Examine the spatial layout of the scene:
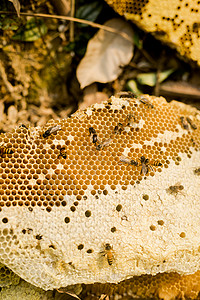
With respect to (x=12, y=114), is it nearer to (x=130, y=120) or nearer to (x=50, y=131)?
(x=50, y=131)

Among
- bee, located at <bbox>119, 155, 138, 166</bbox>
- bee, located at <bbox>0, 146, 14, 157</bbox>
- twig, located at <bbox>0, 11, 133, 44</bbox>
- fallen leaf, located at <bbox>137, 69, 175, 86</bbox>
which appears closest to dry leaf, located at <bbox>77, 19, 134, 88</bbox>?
twig, located at <bbox>0, 11, 133, 44</bbox>

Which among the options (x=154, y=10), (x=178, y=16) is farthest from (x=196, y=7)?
(x=154, y=10)

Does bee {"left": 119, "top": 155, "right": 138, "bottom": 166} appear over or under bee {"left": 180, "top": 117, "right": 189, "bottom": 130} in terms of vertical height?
under

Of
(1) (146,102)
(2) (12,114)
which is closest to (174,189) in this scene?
(1) (146,102)

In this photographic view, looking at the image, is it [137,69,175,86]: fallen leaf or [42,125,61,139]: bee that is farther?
[137,69,175,86]: fallen leaf

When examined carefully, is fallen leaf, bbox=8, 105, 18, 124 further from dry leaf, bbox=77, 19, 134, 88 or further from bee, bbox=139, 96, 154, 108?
bee, bbox=139, 96, 154, 108

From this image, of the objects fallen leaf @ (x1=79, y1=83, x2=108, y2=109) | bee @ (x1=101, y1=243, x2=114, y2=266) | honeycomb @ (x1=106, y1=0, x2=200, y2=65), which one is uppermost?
honeycomb @ (x1=106, y1=0, x2=200, y2=65)
